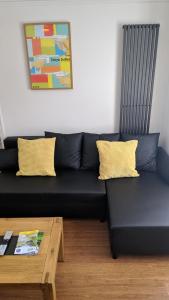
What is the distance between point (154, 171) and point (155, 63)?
1.32 metres

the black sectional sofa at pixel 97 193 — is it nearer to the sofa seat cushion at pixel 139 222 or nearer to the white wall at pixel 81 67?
the sofa seat cushion at pixel 139 222


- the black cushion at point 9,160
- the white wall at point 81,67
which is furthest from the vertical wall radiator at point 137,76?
the black cushion at point 9,160

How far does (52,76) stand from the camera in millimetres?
2594

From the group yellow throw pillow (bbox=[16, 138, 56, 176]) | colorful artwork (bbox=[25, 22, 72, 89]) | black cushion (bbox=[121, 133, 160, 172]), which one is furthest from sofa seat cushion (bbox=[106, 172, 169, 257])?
colorful artwork (bbox=[25, 22, 72, 89])

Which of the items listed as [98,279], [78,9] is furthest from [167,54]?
[98,279]

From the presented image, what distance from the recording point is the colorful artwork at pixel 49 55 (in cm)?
241

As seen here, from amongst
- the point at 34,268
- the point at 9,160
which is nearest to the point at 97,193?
the point at 34,268

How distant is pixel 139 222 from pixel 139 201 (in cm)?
29

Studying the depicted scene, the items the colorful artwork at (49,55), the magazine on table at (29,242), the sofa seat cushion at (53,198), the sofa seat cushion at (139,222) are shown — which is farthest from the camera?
the colorful artwork at (49,55)

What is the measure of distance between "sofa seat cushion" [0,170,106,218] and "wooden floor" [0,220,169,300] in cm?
32

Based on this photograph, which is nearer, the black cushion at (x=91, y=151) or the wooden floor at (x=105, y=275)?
the wooden floor at (x=105, y=275)

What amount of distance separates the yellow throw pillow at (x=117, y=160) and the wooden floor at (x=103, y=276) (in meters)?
0.71

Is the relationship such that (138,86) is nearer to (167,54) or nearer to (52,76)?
(167,54)

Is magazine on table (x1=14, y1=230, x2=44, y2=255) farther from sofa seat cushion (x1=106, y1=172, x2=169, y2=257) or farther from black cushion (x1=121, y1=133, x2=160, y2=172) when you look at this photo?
black cushion (x1=121, y1=133, x2=160, y2=172)
